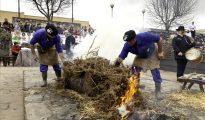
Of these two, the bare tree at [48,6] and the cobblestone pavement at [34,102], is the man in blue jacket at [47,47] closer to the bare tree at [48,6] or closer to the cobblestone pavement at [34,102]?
the cobblestone pavement at [34,102]

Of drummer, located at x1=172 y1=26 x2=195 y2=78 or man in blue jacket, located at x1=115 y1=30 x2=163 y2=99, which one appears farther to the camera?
drummer, located at x1=172 y1=26 x2=195 y2=78

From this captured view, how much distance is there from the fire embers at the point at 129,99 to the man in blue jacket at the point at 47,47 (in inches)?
120

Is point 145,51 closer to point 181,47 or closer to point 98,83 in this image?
point 98,83

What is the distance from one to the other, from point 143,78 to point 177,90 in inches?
88.7

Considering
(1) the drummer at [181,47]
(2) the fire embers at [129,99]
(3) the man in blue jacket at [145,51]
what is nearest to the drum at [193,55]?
(1) the drummer at [181,47]

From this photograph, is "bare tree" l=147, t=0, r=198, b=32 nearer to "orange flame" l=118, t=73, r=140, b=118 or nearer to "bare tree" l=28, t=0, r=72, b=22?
"bare tree" l=28, t=0, r=72, b=22

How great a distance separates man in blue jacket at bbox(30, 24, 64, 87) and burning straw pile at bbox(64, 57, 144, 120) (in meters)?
0.70

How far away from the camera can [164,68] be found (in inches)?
746

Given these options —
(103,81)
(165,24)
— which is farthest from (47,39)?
(165,24)

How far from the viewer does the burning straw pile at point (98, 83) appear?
6879 millimetres

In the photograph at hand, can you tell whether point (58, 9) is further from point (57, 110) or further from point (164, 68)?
point (57, 110)

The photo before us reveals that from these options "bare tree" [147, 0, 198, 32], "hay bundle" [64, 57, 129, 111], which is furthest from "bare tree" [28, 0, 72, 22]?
"hay bundle" [64, 57, 129, 111]

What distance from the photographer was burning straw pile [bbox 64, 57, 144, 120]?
688 cm

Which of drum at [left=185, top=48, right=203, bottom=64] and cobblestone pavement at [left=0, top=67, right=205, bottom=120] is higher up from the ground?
drum at [left=185, top=48, right=203, bottom=64]
